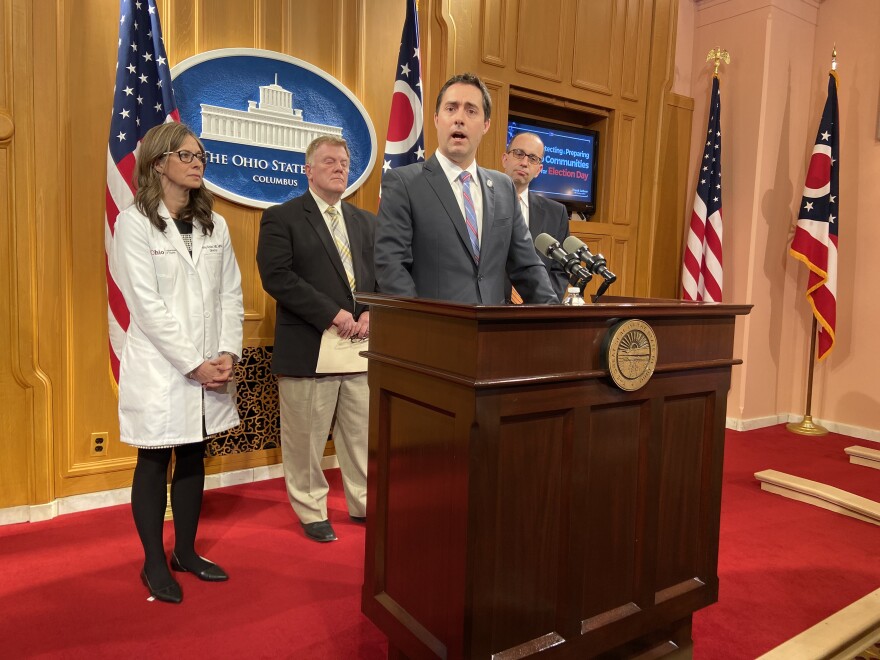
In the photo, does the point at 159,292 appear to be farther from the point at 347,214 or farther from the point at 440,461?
the point at 440,461

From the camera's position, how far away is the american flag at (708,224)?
5.18m

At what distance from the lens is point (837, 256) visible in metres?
5.17

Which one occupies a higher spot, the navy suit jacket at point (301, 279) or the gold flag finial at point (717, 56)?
the gold flag finial at point (717, 56)

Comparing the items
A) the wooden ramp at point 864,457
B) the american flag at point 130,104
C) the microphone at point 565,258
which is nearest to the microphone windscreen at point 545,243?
the microphone at point 565,258

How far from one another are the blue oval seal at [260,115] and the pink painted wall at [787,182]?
3.18m

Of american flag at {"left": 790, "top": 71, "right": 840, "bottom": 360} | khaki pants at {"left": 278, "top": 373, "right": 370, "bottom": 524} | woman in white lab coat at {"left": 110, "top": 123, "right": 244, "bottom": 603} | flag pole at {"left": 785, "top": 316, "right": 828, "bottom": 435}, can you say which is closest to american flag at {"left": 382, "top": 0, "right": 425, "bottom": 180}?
khaki pants at {"left": 278, "top": 373, "right": 370, "bottom": 524}

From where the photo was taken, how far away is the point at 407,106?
3.59 m

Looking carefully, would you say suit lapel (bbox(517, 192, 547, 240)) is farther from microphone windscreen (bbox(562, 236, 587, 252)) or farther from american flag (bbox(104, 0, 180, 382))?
american flag (bbox(104, 0, 180, 382))

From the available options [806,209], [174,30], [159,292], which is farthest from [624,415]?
[806,209]

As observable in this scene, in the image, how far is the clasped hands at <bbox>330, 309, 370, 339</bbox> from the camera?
2822mm

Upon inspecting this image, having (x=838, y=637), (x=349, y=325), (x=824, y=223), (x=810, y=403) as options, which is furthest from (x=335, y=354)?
(x=810, y=403)

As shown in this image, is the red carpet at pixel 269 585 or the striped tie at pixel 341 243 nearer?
the red carpet at pixel 269 585

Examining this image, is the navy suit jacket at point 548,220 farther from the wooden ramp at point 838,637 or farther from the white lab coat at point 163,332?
the wooden ramp at point 838,637

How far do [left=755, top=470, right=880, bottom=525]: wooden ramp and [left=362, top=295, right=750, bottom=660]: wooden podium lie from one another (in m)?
1.89
